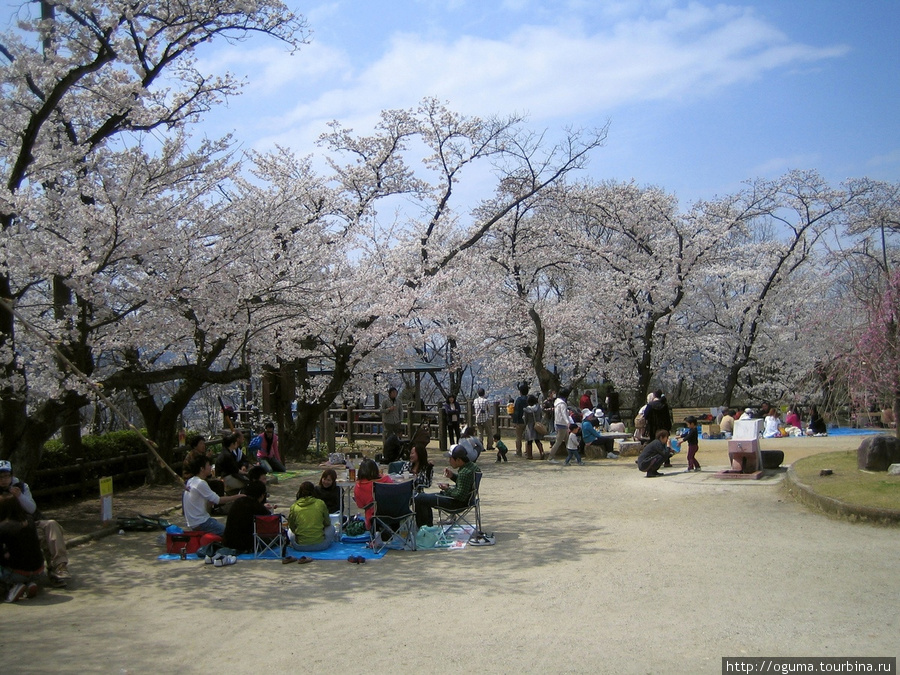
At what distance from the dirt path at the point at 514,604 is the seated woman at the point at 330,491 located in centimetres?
164

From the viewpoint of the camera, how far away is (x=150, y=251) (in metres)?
9.23

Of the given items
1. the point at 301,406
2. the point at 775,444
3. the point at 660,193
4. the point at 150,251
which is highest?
the point at 660,193

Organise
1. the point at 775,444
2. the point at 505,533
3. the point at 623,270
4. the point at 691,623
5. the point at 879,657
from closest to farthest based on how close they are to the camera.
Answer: the point at 879,657
the point at 691,623
the point at 505,533
the point at 775,444
the point at 623,270

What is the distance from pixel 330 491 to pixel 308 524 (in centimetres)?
130

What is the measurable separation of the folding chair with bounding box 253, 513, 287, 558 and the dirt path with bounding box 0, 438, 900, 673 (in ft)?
1.14

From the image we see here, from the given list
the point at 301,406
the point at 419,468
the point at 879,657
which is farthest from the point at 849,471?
the point at 301,406

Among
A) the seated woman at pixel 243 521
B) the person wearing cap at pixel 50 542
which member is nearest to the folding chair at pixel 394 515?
the seated woman at pixel 243 521

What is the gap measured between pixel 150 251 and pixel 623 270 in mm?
19683

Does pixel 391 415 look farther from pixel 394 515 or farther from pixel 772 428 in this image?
pixel 772 428

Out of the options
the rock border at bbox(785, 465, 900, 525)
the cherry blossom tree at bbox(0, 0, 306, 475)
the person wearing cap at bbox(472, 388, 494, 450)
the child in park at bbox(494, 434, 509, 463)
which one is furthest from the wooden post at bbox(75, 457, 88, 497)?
the rock border at bbox(785, 465, 900, 525)

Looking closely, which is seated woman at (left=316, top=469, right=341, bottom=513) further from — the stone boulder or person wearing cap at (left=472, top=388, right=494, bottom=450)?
person wearing cap at (left=472, top=388, right=494, bottom=450)

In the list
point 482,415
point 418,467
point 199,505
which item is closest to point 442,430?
point 482,415

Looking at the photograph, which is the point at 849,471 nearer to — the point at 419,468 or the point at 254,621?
the point at 419,468

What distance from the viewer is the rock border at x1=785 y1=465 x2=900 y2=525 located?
801cm
